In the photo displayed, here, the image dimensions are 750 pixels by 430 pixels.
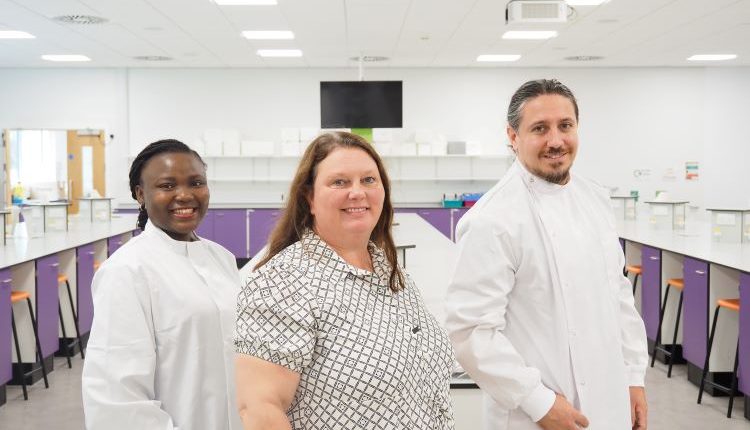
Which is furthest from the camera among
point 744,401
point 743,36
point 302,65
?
point 302,65

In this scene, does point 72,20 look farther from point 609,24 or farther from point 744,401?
point 744,401

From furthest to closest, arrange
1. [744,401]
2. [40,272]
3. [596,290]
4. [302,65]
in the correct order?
[302,65], [40,272], [744,401], [596,290]

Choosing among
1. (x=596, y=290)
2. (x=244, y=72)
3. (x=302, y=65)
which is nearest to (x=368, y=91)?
(x=302, y=65)

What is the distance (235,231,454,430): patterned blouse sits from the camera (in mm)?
1193

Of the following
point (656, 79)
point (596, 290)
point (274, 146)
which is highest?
point (656, 79)

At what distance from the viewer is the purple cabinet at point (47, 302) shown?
4562 mm

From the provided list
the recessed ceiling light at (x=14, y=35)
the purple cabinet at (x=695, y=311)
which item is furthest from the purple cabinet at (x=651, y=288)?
the recessed ceiling light at (x=14, y=35)

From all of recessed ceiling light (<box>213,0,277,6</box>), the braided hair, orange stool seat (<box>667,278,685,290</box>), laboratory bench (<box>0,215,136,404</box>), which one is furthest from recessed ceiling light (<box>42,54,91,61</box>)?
the braided hair

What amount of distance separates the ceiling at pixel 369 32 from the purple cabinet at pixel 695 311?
3088mm

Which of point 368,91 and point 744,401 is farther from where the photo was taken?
point 368,91

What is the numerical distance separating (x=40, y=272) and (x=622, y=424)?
4.00 meters

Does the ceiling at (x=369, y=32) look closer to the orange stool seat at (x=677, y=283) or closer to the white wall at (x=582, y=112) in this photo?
the white wall at (x=582, y=112)

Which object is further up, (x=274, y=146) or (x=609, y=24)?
(x=609, y=24)

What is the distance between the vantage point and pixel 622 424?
67.6 inches
